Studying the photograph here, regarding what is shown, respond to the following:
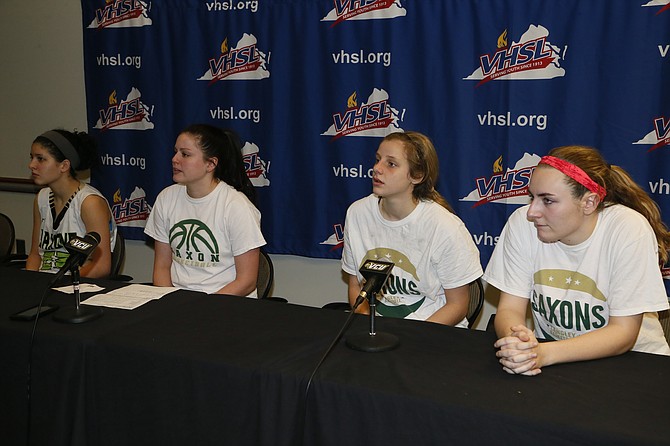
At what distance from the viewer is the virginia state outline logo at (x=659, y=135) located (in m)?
2.74

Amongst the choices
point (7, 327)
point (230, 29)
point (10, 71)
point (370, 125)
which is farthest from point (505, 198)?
point (10, 71)

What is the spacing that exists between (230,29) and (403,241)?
177cm

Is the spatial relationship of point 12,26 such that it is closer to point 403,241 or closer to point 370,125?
point 370,125

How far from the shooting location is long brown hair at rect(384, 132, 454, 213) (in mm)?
2420

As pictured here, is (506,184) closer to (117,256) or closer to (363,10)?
(363,10)

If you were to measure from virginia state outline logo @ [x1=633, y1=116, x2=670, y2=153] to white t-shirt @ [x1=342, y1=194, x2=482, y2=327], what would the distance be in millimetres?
994

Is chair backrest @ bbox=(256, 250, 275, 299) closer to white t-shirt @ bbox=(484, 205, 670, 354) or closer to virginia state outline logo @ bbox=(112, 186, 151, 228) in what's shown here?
white t-shirt @ bbox=(484, 205, 670, 354)

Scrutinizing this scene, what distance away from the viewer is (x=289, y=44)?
339cm

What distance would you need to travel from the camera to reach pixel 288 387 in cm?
154

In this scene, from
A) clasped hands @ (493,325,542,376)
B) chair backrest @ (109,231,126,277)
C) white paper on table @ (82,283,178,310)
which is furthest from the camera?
chair backrest @ (109,231,126,277)

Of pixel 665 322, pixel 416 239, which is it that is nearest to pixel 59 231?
pixel 416 239

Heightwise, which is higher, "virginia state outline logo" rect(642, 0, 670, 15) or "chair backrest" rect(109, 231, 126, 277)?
"virginia state outline logo" rect(642, 0, 670, 15)

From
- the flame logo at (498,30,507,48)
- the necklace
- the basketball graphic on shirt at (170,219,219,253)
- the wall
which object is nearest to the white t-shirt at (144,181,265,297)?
the basketball graphic on shirt at (170,219,219,253)

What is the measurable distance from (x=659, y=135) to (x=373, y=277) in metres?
1.77
